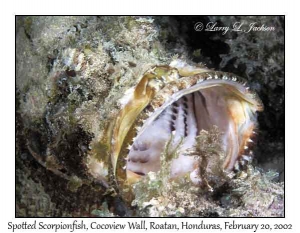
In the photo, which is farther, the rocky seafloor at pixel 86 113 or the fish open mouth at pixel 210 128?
the fish open mouth at pixel 210 128

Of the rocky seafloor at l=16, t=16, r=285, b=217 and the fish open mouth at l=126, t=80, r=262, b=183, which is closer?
the rocky seafloor at l=16, t=16, r=285, b=217

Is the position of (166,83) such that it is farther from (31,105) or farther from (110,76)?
(31,105)

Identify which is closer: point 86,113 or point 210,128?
point 86,113

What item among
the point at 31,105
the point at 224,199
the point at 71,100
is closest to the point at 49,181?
the point at 31,105
